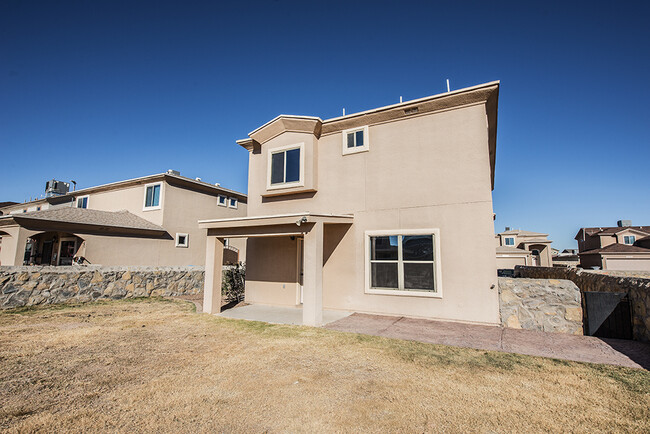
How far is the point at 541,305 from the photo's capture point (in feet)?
23.9

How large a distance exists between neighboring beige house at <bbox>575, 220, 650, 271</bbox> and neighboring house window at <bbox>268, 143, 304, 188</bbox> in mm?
36168

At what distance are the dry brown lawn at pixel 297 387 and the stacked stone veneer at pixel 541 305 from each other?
2.57 metres

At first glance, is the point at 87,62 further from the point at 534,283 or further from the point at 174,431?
the point at 534,283

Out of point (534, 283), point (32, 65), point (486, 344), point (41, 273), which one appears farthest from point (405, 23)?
point (41, 273)

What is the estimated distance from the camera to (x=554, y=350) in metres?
5.65

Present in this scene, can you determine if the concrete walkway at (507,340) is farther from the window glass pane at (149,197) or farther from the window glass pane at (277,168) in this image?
the window glass pane at (149,197)

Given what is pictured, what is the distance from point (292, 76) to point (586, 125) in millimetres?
14687

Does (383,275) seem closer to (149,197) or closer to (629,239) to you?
(149,197)

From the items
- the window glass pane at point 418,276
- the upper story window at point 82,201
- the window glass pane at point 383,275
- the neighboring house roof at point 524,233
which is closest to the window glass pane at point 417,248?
the window glass pane at point 418,276

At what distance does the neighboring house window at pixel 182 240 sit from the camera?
1880 centimetres

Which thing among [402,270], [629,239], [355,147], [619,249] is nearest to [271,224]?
[355,147]

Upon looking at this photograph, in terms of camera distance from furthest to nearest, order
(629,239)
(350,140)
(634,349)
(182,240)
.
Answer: (629,239)
(182,240)
(350,140)
(634,349)

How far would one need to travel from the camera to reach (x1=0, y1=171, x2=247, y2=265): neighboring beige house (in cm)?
1444

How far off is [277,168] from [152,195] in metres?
12.0
